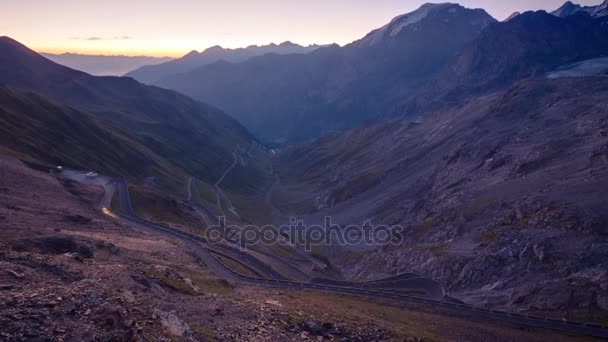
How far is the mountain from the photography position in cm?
7269

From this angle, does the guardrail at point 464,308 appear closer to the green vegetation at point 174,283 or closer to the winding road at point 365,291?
the winding road at point 365,291

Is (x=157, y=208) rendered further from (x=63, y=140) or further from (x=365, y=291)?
(x=365, y=291)

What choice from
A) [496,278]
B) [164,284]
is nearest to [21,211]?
[164,284]

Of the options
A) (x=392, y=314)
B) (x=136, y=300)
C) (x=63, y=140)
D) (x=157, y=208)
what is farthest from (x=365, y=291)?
(x=63, y=140)

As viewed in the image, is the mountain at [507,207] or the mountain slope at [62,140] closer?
the mountain at [507,207]

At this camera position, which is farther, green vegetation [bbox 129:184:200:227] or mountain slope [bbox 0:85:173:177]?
mountain slope [bbox 0:85:173:177]

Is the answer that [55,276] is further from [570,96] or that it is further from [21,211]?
[570,96]

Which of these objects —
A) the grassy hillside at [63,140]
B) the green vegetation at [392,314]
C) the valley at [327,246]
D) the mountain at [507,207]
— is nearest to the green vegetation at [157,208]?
the valley at [327,246]

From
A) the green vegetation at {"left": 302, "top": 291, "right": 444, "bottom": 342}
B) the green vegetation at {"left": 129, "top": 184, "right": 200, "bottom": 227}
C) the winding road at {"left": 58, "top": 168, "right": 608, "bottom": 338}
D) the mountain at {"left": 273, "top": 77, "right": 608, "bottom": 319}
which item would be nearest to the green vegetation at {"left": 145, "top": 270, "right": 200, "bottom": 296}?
the green vegetation at {"left": 302, "top": 291, "right": 444, "bottom": 342}

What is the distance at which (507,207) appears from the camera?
10144 cm

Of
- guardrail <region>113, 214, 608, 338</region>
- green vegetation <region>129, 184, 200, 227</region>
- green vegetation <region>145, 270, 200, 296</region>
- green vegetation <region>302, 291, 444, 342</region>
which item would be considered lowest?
guardrail <region>113, 214, 608, 338</region>

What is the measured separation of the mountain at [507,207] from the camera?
238 feet

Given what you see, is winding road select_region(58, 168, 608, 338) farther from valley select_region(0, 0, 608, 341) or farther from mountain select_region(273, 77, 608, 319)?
mountain select_region(273, 77, 608, 319)

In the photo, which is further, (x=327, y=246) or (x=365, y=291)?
(x=327, y=246)
